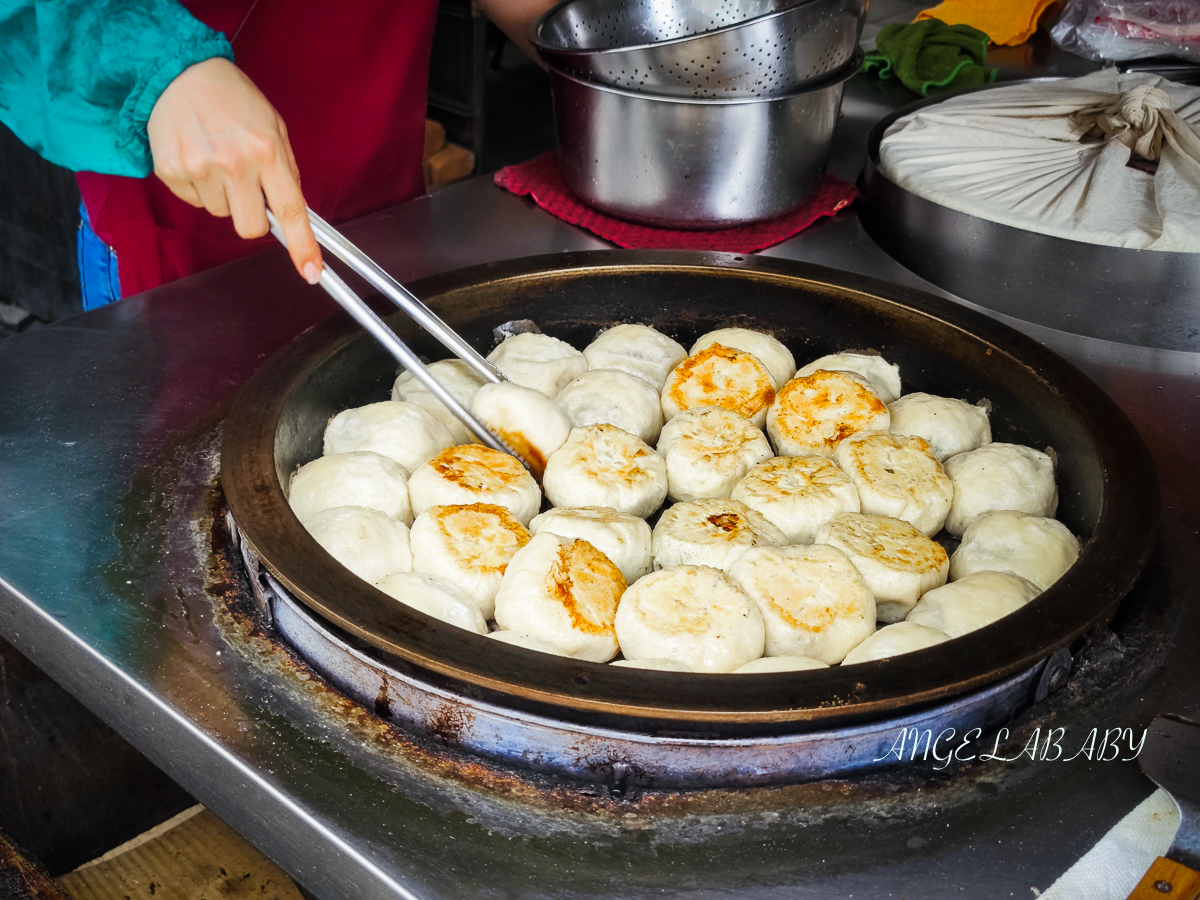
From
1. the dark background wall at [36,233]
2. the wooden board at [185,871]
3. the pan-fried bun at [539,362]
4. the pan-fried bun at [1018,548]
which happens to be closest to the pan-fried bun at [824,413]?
the pan-fried bun at [1018,548]

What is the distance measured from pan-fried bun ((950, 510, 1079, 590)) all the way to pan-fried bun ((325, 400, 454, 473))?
933 mm

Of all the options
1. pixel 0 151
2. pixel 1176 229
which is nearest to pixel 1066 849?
pixel 1176 229

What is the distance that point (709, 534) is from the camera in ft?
5.19

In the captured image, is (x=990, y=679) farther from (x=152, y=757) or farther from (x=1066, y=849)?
(x=152, y=757)

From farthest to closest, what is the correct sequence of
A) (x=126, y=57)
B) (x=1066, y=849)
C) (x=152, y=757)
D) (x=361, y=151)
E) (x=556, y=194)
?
1. (x=361, y=151)
2. (x=556, y=194)
3. (x=126, y=57)
4. (x=152, y=757)
5. (x=1066, y=849)

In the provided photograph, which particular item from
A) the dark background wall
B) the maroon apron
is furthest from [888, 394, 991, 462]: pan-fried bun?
the dark background wall

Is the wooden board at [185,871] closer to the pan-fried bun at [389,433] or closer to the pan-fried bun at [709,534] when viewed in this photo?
the pan-fried bun at [389,433]

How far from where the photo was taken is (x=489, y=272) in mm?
2023

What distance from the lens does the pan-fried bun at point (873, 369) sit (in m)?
1.98

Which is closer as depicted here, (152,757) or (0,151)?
(152,757)

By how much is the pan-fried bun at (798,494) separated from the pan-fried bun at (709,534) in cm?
3

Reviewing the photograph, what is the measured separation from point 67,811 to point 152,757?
78cm

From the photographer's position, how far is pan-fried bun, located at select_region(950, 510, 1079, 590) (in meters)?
1.53
